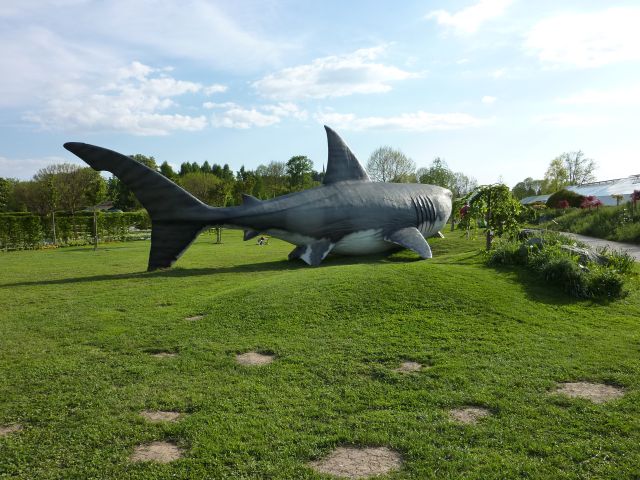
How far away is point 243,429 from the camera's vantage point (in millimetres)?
3971

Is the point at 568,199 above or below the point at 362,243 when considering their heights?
above

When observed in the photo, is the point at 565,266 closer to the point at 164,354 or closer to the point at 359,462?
the point at 359,462

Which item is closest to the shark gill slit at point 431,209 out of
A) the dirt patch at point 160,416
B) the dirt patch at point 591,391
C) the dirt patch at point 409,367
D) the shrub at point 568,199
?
the dirt patch at point 409,367

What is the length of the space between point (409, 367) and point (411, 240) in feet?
27.0

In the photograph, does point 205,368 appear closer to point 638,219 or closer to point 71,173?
point 638,219

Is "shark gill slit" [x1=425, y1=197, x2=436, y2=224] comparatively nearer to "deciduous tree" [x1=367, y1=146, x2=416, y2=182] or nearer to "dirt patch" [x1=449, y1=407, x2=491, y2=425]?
"dirt patch" [x1=449, y1=407, x2=491, y2=425]

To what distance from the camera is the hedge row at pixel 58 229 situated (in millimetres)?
24922

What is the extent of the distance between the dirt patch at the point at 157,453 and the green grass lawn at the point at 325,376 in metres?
0.07

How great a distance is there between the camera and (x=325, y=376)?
5.10m

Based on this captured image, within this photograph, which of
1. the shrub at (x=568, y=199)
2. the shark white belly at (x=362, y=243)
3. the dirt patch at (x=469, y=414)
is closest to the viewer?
the dirt patch at (x=469, y=414)

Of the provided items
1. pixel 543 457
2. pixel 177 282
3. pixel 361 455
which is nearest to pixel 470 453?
pixel 543 457

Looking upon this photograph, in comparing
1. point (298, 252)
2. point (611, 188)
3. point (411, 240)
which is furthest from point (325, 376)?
point (611, 188)

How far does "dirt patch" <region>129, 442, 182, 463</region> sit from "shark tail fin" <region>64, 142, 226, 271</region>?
7.82 meters

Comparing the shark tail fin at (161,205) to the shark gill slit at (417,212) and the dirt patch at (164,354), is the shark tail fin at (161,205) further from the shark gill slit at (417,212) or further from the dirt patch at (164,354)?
the shark gill slit at (417,212)
